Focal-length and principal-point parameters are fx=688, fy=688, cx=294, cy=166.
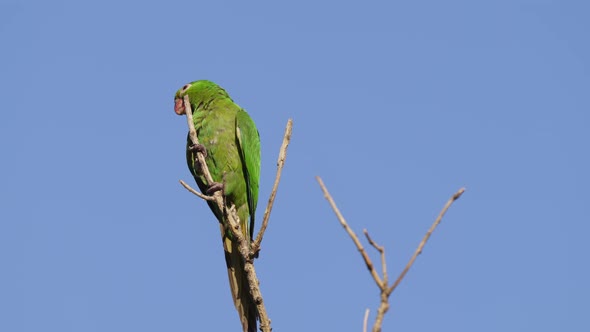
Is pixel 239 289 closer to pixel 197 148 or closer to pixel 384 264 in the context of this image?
pixel 197 148

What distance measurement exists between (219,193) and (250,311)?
1087 mm

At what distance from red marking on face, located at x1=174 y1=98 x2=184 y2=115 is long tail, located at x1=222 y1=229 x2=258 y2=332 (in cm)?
201

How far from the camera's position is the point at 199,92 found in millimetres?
7293

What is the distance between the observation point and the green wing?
21.3ft

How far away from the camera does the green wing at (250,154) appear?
648cm

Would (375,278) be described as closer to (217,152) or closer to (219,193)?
(219,193)

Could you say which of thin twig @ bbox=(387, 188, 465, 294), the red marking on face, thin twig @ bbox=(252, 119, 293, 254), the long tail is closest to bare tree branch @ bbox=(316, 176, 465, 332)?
thin twig @ bbox=(387, 188, 465, 294)

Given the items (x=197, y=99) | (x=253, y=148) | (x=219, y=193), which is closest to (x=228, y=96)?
(x=197, y=99)

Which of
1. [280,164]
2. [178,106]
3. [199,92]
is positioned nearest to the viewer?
[280,164]

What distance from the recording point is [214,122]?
21.9 ft

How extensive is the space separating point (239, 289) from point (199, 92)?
8.68 feet

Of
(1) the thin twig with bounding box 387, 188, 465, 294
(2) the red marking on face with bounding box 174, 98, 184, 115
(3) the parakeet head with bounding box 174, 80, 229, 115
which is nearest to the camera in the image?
(1) the thin twig with bounding box 387, 188, 465, 294

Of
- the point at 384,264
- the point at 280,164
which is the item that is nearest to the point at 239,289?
the point at 280,164

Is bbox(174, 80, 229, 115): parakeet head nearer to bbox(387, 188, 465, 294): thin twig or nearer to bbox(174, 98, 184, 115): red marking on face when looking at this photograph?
bbox(174, 98, 184, 115): red marking on face
